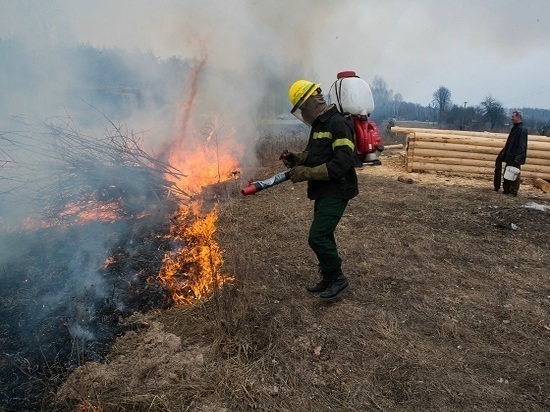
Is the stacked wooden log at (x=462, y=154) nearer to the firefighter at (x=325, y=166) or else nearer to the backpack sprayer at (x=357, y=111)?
the backpack sprayer at (x=357, y=111)

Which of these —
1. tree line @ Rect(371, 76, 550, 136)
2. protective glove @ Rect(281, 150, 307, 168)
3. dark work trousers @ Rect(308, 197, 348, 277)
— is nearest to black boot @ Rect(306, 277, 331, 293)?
dark work trousers @ Rect(308, 197, 348, 277)

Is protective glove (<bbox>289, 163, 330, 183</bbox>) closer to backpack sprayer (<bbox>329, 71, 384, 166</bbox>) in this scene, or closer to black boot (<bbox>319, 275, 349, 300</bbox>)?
backpack sprayer (<bbox>329, 71, 384, 166</bbox>)

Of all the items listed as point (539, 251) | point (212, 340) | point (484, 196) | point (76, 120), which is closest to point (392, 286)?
point (212, 340)

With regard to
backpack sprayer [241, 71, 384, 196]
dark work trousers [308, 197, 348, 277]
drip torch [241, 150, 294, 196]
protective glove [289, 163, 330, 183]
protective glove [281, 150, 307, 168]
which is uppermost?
backpack sprayer [241, 71, 384, 196]

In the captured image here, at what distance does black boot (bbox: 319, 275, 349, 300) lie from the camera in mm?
3723

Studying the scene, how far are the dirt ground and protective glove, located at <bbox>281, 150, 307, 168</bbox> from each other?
1066 millimetres

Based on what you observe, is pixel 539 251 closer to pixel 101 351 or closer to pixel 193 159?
pixel 101 351

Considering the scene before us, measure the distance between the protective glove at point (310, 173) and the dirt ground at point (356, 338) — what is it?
98 centimetres

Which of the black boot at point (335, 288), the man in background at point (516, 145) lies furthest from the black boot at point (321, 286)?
the man in background at point (516, 145)

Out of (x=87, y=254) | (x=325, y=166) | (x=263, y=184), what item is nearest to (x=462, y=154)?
(x=325, y=166)

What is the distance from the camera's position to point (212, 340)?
313 cm

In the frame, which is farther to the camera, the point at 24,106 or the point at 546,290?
the point at 24,106

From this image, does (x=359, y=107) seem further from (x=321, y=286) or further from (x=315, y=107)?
(x=321, y=286)

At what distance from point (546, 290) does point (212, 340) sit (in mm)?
3656
